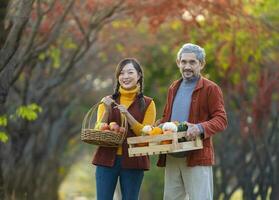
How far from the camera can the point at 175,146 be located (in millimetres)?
8000

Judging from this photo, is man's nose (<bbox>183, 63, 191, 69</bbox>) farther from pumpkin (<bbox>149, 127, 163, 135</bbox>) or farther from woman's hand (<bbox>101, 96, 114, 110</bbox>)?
Result: woman's hand (<bbox>101, 96, 114, 110</bbox>)

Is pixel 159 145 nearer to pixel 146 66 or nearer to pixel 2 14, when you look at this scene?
pixel 2 14

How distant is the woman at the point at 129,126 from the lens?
28.4 feet

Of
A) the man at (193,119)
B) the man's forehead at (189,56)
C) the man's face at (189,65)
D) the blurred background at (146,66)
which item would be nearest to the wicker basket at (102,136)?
the man at (193,119)

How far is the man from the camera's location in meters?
8.34

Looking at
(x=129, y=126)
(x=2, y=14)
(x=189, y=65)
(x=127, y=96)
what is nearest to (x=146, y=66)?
(x=2, y=14)

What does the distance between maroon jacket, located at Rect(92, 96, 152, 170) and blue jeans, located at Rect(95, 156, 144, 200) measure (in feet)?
0.20

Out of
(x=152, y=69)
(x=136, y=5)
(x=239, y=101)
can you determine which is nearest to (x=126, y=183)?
(x=136, y=5)

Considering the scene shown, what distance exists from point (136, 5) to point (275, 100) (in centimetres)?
552

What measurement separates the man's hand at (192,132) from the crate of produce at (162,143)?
0.04 meters

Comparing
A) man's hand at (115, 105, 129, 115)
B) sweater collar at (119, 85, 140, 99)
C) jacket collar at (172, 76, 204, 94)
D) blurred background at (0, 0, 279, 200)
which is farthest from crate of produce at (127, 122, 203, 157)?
blurred background at (0, 0, 279, 200)

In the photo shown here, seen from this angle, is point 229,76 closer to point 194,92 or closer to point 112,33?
point 112,33

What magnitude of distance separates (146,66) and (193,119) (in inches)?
788

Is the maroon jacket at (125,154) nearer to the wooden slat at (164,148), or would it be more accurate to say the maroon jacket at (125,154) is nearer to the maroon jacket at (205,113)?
the wooden slat at (164,148)
